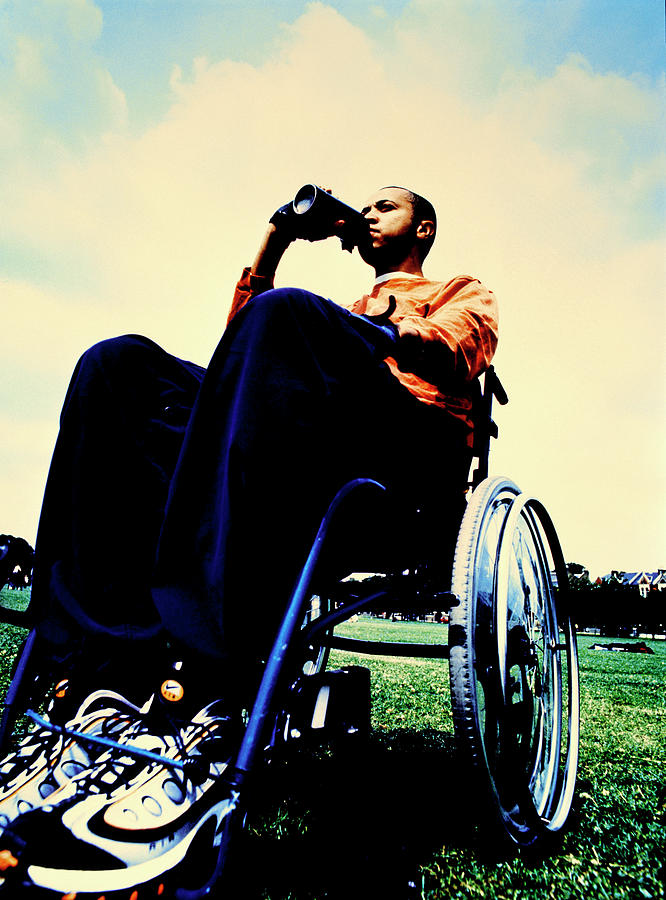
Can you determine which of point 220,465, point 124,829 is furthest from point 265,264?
point 124,829

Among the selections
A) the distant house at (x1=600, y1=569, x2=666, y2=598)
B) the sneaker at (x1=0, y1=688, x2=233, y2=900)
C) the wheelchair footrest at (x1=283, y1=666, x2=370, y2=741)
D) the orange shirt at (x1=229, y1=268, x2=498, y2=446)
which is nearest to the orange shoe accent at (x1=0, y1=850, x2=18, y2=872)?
the sneaker at (x1=0, y1=688, x2=233, y2=900)

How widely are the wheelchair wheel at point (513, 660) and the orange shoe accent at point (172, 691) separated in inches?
22.2

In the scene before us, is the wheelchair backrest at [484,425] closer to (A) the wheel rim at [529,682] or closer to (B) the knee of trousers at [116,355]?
(A) the wheel rim at [529,682]

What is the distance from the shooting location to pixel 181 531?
0.97 metres

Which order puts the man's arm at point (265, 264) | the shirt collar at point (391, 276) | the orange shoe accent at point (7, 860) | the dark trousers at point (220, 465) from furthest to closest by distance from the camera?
the shirt collar at point (391, 276)
the man's arm at point (265, 264)
the dark trousers at point (220, 465)
the orange shoe accent at point (7, 860)

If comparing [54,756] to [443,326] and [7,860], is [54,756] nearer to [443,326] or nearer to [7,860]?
[7,860]

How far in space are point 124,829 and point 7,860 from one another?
0.14 m

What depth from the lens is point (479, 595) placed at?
1.43 metres

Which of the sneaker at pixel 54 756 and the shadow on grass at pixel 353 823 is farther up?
the sneaker at pixel 54 756

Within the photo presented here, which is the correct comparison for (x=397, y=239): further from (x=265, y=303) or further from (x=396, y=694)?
(x=396, y=694)

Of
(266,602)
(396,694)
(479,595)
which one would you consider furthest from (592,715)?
(266,602)

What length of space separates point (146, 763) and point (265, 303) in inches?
31.9

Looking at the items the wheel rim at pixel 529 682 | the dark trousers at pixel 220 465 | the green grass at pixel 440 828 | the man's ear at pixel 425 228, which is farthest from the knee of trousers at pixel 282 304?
the man's ear at pixel 425 228

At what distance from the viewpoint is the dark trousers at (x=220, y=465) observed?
93cm
